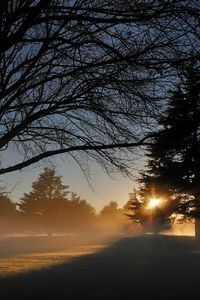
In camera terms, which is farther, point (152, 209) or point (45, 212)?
point (45, 212)

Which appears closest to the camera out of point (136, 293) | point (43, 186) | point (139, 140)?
point (139, 140)

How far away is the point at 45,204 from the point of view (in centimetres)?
7975

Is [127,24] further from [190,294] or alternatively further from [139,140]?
[190,294]

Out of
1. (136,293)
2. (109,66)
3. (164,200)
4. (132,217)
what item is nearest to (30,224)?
(132,217)

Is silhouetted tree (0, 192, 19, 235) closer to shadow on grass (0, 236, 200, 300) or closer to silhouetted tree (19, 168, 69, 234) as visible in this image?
silhouetted tree (19, 168, 69, 234)

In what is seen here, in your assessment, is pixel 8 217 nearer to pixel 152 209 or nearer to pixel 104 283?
pixel 152 209

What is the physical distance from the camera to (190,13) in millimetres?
6312

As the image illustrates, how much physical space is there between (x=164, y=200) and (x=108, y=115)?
32.0 m

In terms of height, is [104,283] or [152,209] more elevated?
[152,209]

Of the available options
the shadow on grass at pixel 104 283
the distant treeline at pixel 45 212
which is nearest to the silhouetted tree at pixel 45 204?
the distant treeline at pixel 45 212

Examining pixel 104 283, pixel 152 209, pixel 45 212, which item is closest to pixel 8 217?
pixel 45 212

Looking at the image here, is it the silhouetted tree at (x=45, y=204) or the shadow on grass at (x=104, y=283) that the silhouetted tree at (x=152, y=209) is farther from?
the silhouetted tree at (x=45, y=204)

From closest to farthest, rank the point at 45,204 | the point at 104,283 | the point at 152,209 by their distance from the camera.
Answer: the point at 104,283, the point at 152,209, the point at 45,204

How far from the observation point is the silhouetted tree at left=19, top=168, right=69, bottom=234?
79.5m
